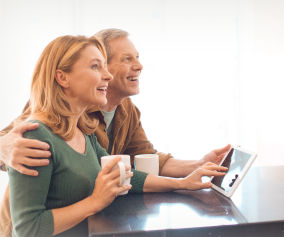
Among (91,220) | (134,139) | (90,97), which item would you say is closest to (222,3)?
(134,139)

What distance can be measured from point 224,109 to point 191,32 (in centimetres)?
71

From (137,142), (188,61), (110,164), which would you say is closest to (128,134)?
(137,142)

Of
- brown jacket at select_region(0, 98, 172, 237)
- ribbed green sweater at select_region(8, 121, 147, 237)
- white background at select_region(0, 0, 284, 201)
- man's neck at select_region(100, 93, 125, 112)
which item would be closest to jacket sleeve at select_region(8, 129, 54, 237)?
ribbed green sweater at select_region(8, 121, 147, 237)

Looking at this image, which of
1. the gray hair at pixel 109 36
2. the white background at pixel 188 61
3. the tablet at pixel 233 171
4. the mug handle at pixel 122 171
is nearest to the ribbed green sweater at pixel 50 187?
the mug handle at pixel 122 171

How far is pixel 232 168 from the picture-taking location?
1.12 meters

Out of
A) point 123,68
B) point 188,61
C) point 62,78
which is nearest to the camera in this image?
point 62,78

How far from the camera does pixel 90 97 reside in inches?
42.1

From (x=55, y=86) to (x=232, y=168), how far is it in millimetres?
603

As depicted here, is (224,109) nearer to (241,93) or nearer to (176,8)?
(241,93)

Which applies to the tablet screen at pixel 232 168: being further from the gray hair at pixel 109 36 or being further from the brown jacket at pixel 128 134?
the gray hair at pixel 109 36

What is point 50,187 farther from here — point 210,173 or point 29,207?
point 210,173

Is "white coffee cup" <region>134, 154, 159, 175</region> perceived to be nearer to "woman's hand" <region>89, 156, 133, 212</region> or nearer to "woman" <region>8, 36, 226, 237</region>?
"woman" <region>8, 36, 226, 237</region>

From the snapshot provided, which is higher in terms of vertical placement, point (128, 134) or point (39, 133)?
point (39, 133)

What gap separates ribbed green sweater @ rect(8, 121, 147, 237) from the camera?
0.87 meters
